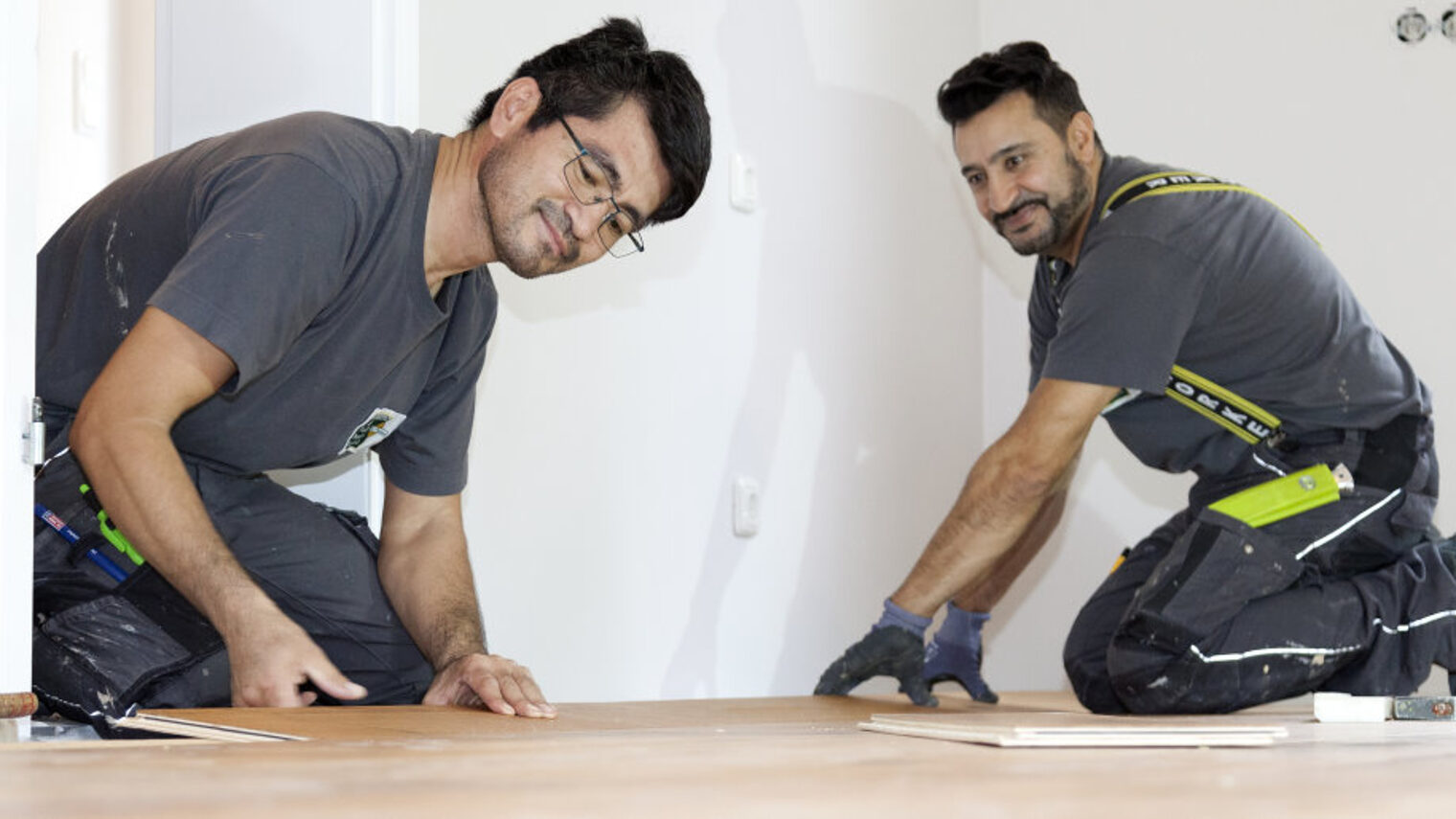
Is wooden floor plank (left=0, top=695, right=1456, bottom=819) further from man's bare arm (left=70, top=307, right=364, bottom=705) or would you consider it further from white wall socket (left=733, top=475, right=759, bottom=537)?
white wall socket (left=733, top=475, right=759, bottom=537)

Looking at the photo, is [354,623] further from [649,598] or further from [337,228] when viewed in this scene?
[649,598]

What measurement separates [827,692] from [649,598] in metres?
0.41

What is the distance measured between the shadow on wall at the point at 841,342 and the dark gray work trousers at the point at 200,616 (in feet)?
2.64

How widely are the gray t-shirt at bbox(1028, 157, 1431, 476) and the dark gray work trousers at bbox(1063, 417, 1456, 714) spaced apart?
0.27ft

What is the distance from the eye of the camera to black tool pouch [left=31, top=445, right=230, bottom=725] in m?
1.46

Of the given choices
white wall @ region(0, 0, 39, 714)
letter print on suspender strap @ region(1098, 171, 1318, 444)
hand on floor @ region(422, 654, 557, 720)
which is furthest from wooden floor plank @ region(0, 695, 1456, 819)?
letter print on suspender strap @ region(1098, 171, 1318, 444)

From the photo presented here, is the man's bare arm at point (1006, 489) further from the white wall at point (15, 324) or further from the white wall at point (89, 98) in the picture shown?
the white wall at point (89, 98)

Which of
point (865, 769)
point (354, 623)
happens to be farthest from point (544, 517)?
point (865, 769)

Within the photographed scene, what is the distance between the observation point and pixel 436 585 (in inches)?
74.2

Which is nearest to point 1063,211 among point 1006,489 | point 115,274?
point 1006,489

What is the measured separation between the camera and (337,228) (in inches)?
62.1

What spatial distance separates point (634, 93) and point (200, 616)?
0.78 meters

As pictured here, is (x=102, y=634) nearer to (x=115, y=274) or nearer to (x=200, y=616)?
(x=200, y=616)

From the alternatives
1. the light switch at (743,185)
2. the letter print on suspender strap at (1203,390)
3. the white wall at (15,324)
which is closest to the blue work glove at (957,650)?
the letter print on suspender strap at (1203,390)
